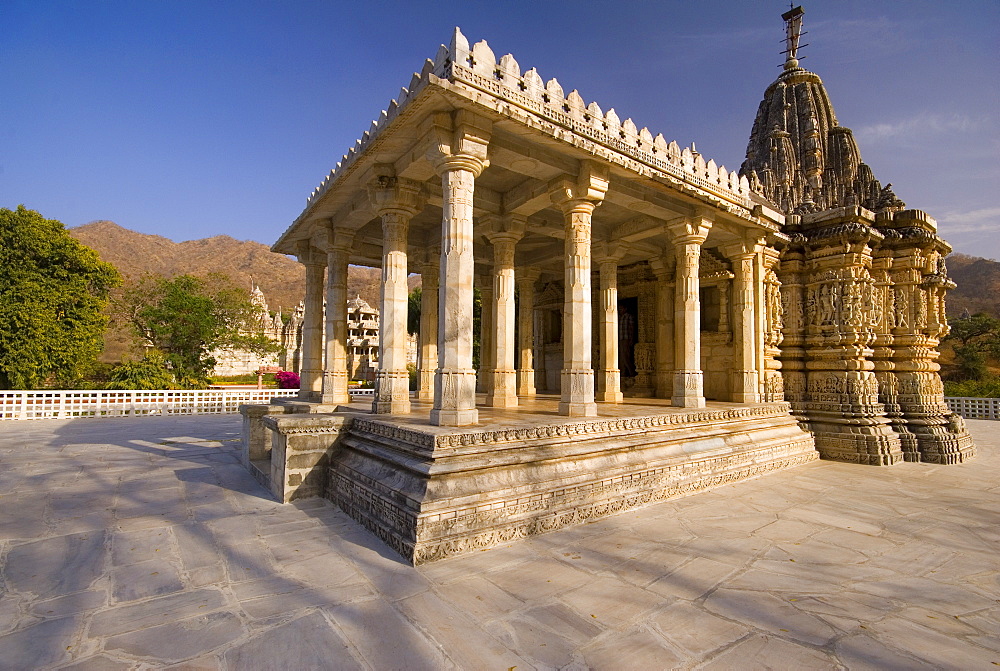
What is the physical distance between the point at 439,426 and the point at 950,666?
4616 millimetres

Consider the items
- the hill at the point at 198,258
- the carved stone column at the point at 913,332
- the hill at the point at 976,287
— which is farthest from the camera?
the hill at the point at 198,258

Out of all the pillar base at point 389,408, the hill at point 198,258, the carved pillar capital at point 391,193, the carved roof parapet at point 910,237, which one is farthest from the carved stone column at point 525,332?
the hill at point 198,258

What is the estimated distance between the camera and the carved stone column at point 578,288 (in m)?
7.46

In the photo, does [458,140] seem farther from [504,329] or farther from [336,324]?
[336,324]

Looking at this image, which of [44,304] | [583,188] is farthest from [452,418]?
[44,304]

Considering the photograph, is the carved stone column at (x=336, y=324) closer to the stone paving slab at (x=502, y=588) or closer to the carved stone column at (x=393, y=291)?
the carved stone column at (x=393, y=291)

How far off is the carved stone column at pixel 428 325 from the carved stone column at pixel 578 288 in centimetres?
504

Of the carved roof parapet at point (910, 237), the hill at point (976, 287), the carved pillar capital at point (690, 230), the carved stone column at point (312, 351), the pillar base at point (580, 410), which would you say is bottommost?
A: the pillar base at point (580, 410)

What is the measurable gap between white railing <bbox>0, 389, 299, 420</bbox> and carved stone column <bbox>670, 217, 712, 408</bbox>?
47.1ft

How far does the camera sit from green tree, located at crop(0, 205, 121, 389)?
18516 mm

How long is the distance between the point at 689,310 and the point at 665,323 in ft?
12.8

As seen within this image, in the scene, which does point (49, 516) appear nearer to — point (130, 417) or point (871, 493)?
point (871, 493)

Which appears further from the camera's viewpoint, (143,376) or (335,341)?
(143,376)

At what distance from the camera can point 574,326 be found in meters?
7.55
